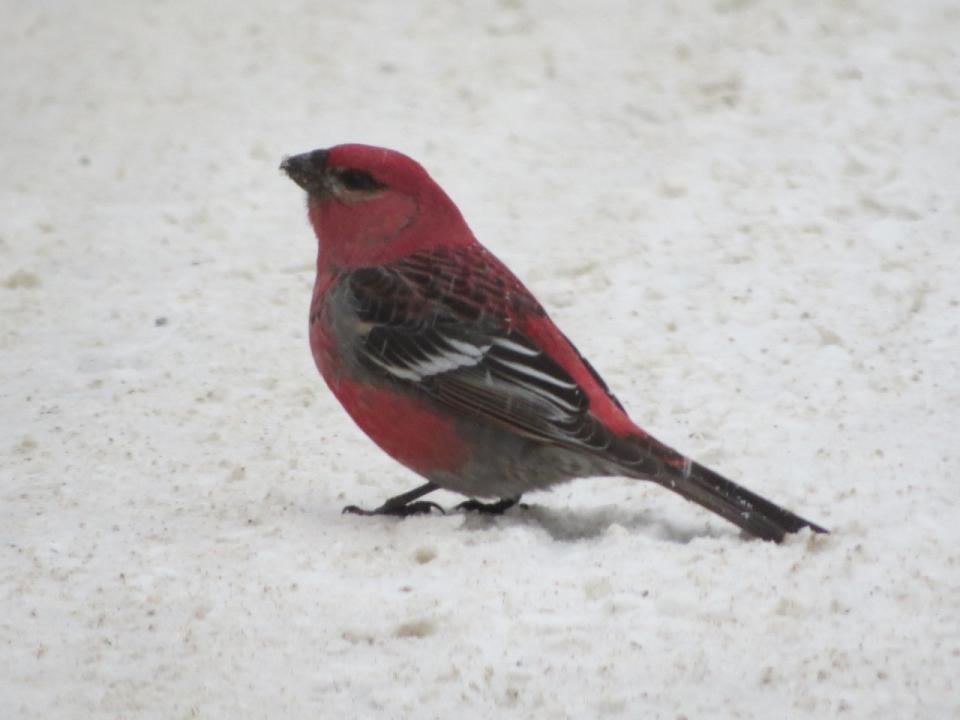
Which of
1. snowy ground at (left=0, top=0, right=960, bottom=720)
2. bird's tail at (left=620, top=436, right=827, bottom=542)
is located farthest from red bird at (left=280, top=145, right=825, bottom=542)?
snowy ground at (left=0, top=0, right=960, bottom=720)

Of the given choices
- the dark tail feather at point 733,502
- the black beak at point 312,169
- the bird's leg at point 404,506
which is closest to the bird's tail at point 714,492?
the dark tail feather at point 733,502

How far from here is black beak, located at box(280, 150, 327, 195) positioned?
15.4 feet

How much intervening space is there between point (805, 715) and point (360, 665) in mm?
932

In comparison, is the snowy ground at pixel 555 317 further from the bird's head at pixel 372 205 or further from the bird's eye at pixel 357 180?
the bird's eye at pixel 357 180

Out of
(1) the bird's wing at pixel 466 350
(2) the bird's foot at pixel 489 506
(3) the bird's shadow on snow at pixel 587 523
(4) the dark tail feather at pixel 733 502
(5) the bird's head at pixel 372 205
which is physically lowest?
(2) the bird's foot at pixel 489 506

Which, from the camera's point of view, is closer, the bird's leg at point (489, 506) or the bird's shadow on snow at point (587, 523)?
the bird's shadow on snow at point (587, 523)

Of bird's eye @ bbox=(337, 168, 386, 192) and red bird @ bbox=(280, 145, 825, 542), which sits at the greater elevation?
bird's eye @ bbox=(337, 168, 386, 192)

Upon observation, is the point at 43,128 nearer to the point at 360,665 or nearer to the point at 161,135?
the point at 161,135

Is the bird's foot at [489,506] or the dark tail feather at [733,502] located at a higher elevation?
the dark tail feather at [733,502]

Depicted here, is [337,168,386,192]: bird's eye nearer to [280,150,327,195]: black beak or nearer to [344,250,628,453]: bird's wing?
[280,150,327,195]: black beak

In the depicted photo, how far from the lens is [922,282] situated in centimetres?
556

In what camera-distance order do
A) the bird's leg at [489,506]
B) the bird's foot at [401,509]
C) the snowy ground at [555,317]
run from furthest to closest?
the bird's leg at [489,506]
the bird's foot at [401,509]
the snowy ground at [555,317]

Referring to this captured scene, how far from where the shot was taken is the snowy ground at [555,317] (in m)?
3.38

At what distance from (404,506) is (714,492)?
0.92m
